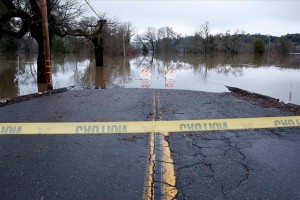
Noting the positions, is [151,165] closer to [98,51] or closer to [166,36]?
[98,51]

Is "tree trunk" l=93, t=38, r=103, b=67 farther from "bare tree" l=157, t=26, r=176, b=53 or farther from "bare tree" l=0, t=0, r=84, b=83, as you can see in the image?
"bare tree" l=157, t=26, r=176, b=53

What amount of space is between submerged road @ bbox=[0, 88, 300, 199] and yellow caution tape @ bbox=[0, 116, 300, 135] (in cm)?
17

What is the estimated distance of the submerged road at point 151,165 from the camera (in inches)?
158

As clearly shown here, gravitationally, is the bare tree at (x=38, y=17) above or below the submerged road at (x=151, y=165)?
above

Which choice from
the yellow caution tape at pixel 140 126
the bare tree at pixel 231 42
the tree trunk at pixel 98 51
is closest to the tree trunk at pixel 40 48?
the yellow caution tape at pixel 140 126

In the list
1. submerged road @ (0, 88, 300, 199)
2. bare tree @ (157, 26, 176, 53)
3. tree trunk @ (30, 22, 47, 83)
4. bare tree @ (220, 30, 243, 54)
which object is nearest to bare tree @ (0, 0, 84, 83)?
tree trunk @ (30, 22, 47, 83)

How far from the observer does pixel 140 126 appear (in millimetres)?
6711

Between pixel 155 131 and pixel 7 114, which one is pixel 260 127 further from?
pixel 7 114

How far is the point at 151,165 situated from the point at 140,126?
1836mm

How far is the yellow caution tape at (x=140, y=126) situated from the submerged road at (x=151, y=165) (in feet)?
0.56

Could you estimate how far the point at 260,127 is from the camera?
6.78m

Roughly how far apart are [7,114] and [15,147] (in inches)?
140

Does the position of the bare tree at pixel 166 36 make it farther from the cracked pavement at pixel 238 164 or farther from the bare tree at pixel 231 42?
the cracked pavement at pixel 238 164

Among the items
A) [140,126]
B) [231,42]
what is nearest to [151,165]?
[140,126]
